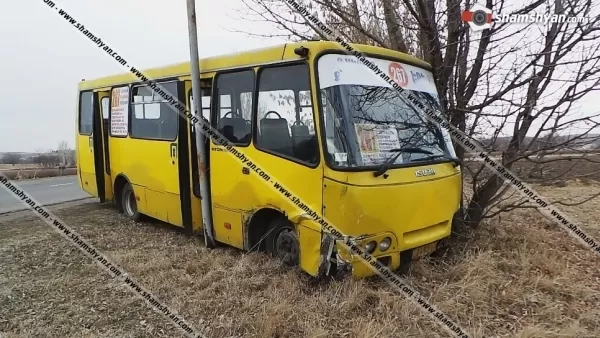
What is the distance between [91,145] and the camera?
8992 mm

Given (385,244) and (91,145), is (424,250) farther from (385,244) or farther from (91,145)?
(91,145)

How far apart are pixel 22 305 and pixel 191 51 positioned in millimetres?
3345

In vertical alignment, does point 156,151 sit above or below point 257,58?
below

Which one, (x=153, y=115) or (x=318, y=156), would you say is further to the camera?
(x=153, y=115)

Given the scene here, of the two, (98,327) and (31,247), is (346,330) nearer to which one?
(98,327)

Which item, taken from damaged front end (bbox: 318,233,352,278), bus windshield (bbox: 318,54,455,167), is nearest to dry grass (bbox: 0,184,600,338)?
damaged front end (bbox: 318,233,352,278)

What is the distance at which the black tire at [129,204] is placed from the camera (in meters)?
8.18

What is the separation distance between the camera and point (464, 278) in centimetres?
468

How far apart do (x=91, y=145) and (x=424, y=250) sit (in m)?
6.81

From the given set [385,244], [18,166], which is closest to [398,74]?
[385,244]

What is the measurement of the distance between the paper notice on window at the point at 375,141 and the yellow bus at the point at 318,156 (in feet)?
0.04

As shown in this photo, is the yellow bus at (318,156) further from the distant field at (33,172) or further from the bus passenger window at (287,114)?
the distant field at (33,172)

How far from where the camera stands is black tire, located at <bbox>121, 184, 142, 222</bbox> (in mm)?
8180

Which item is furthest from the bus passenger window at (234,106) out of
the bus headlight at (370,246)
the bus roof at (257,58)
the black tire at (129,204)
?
the black tire at (129,204)
